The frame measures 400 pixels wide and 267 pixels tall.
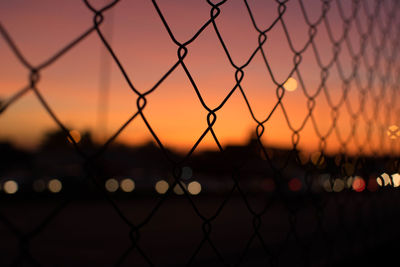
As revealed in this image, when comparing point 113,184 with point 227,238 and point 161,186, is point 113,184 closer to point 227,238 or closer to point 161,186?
point 161,186

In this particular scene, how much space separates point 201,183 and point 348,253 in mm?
21530

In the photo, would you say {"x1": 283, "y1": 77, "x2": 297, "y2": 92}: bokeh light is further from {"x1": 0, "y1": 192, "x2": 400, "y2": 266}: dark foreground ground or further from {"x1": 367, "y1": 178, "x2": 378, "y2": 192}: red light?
{"x1": 367, "y1": 178, "x2": 378, "y2": 192}: red light

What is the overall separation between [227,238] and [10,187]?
12545 millimetres

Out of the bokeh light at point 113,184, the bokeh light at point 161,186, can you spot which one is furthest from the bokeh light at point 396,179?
the bokeh light at point 161,186

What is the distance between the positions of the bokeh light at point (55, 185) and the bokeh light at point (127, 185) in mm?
3004

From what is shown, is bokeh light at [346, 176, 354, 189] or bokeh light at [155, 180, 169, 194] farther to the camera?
bokeh light at [155, 180, 169, 194]

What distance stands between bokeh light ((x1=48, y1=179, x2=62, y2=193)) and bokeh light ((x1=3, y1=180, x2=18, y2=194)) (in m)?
1.40

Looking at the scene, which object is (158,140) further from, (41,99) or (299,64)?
(299,64)

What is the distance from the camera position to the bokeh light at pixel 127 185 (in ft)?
71.6

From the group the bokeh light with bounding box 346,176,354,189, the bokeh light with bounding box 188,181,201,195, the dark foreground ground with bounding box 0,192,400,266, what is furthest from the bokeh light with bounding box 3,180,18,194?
the bokeh light with bounding box 346,176,354,189

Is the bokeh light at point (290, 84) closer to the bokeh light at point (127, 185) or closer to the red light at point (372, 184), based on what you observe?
the red light at point (372, 184)

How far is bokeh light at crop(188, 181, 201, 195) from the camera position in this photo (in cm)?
2317

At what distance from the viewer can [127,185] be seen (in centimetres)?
2227

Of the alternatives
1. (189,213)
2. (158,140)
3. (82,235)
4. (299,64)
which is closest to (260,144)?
(299,64)
